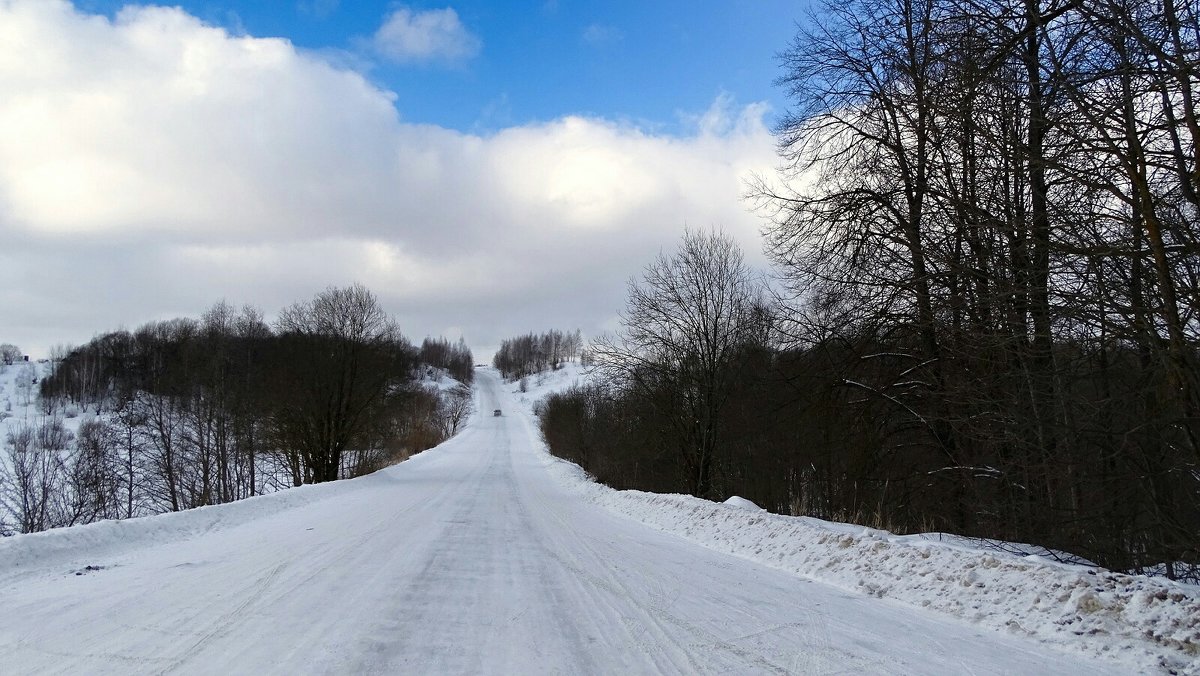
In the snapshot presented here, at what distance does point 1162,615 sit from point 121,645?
7686mm

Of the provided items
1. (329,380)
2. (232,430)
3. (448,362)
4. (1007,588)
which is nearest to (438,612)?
(1007,588)

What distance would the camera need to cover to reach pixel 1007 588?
5.97 meters

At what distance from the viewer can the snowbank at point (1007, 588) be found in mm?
4758

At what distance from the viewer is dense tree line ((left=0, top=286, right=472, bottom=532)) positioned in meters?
27.9

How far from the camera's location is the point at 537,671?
450 cm

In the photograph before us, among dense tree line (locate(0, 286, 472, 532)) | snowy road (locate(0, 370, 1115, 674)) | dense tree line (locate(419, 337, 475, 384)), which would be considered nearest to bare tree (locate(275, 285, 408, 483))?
dense tree line (locate(0, 286, 472, 532))

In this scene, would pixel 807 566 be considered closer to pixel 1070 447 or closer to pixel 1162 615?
pixel 1070 447

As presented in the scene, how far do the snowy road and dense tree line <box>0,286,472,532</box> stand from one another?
2096cm

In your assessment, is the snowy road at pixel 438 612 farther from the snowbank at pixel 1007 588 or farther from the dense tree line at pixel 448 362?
the dense tree line at pixel 448 362

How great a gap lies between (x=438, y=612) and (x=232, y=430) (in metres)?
38.4

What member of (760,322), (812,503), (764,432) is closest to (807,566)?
(760,322)

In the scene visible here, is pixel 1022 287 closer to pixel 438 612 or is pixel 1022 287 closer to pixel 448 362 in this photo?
pixel 438 612

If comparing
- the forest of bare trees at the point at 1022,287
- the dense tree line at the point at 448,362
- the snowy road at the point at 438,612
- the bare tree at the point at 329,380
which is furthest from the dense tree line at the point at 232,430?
the dense tree line at the point at 448,362

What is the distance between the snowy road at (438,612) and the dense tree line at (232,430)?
68.8 ft
